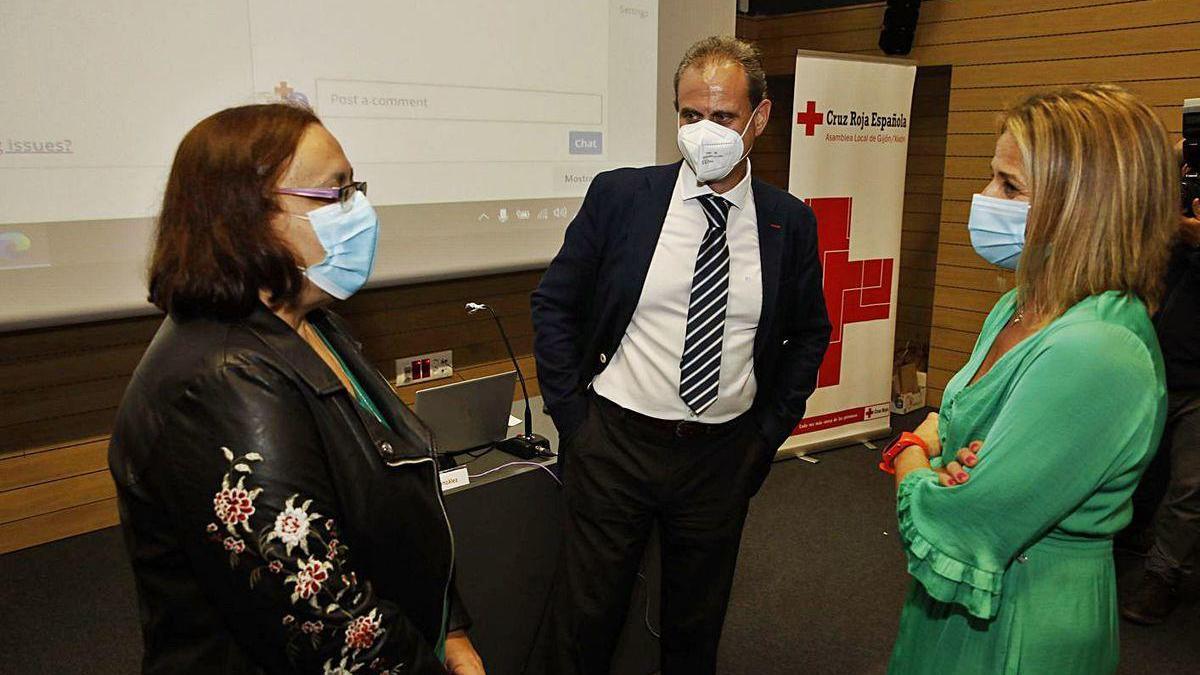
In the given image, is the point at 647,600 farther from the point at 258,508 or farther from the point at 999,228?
the point at 258,508

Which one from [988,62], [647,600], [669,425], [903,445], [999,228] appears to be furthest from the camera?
[988,62]

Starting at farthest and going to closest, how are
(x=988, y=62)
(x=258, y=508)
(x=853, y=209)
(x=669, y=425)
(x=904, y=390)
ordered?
1. (x=904, y=390)
2. (x=988, y=62)
3. (x=853, y=209)
4. (x=669, y=425)
5. (x=258, y=508)

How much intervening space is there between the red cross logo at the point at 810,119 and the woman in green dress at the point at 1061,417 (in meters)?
2.75

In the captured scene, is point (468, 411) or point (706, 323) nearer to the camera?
point (706, 323)

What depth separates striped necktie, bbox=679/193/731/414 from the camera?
1857 millimetres

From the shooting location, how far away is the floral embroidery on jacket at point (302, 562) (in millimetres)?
886

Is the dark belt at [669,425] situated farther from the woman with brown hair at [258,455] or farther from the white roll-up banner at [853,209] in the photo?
the white roll-up banner at [853,209]

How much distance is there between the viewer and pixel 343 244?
1144 millimetres

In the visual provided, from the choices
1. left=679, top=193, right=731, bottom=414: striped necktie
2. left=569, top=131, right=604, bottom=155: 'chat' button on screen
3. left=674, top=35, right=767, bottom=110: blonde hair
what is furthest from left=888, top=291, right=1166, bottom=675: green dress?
left=569, top=131, right=604, bottom=155: 'chat' button on screen

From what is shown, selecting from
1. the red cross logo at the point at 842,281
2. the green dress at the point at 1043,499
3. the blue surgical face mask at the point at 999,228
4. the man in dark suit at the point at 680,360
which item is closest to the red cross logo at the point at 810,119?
the red cross logo at the point at 842,281

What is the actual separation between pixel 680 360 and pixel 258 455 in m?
1.14

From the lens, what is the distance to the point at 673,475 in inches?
73.5

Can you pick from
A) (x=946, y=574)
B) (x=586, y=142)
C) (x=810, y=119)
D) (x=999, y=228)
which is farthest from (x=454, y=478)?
(x=810, y=119)

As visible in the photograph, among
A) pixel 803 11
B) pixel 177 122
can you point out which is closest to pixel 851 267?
pixel 803 11
